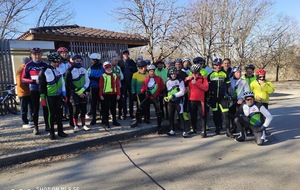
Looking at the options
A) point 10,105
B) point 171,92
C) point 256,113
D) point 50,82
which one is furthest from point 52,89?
point 10,105

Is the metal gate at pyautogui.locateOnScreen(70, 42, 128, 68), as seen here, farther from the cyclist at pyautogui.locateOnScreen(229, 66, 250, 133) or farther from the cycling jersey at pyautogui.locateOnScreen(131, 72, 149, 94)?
the cyclist at pyautogui.locateOnScreen(229, 66, 250, 133)

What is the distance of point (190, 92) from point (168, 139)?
4.48 feet

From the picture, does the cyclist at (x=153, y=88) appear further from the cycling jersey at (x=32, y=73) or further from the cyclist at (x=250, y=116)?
the cycling jersey at (x=32, y=73)

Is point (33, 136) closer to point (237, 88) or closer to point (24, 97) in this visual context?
point (24, 97)

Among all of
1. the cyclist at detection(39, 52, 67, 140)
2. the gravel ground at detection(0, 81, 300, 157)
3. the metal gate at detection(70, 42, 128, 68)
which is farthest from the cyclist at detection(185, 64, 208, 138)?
the metal gate at detection(70, 42, 128, 68)

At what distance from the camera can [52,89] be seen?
244 inches

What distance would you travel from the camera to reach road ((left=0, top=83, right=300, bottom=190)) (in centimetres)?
423

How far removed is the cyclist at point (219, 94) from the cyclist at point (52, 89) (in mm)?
3744

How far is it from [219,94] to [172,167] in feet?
9.37

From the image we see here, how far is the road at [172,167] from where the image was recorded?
4.23 m

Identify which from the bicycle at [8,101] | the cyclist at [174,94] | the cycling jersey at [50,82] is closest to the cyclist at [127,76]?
the cyclist at [174,94]

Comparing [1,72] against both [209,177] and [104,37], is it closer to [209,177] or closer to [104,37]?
[104,37]

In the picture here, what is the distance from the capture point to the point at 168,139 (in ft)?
22.6

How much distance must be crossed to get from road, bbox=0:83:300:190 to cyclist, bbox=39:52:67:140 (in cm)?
118
